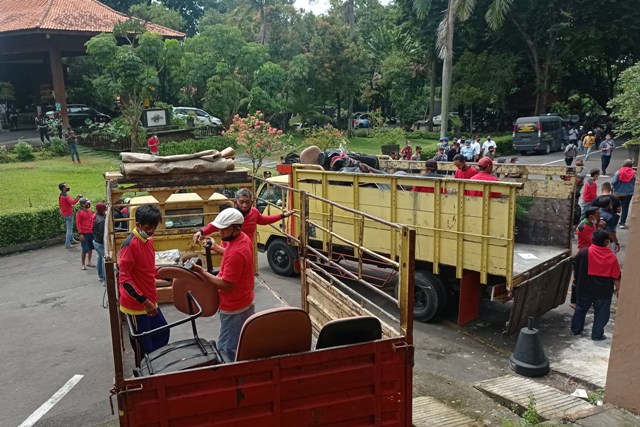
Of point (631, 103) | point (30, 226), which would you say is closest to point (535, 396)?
point (631, 103)

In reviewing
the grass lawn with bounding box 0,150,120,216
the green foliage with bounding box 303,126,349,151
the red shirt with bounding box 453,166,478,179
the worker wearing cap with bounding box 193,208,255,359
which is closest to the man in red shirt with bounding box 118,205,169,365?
the worker wearing cap with bounding box 193,208,255,359

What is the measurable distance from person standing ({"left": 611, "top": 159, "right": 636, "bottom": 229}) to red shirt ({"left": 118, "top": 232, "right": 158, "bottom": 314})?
1155cm

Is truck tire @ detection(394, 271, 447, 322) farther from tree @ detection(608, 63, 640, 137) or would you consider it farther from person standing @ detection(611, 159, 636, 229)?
tree @ detection(608, 63, 640, 137)

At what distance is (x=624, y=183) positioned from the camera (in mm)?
13070

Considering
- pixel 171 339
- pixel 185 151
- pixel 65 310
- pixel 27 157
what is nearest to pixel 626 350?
pixel 171 339

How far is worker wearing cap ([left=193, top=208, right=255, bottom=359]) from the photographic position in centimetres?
472

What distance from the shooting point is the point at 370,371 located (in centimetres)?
391

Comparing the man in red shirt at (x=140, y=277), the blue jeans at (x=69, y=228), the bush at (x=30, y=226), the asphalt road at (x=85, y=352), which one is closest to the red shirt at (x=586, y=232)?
the asphalt road at (x=85, y=352)

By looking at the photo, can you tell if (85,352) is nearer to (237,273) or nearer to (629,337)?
(237,273)

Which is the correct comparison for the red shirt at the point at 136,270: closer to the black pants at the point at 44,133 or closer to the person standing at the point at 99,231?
the person standing at the point at 99,231

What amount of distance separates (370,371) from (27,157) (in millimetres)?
23052

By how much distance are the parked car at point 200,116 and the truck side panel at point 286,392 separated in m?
26.7

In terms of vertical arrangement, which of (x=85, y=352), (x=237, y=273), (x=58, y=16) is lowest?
(x=85, y=352)

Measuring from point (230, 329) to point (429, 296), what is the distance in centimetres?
423
